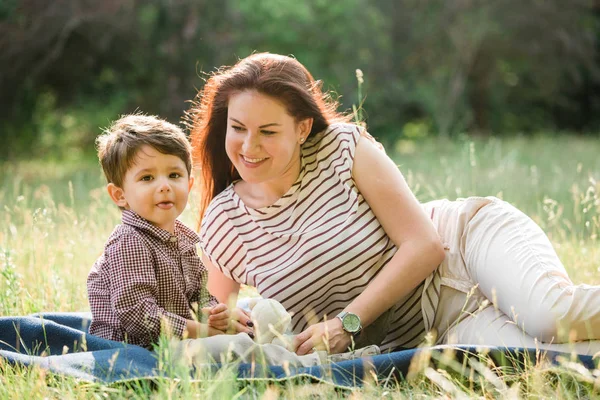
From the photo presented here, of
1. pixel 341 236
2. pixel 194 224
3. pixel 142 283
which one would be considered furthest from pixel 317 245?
pixel 194 224

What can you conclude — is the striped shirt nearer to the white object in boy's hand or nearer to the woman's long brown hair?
the woman's long brown hair

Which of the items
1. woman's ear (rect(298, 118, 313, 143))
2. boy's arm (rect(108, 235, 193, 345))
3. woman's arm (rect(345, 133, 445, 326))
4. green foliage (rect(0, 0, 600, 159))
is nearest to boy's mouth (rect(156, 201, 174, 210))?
boy's arm (rect(108, 235, 193, 345))

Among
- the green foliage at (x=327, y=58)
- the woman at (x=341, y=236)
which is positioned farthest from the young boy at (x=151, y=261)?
the green foliage at (x=327, y=58)

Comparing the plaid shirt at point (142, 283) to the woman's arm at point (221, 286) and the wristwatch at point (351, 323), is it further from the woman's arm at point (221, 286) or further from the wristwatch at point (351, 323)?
the wristwatch at point (351, 323)

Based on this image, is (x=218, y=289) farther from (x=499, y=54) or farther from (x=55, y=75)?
(x=499, y=54)

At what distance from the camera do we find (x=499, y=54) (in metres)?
15.3

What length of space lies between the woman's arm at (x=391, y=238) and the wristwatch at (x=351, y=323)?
22 mm

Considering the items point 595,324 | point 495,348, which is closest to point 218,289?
point 495,348

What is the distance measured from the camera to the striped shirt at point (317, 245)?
3230 millimetres

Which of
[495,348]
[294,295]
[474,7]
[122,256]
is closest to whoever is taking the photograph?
[495,348]

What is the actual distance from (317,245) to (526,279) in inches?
33.3

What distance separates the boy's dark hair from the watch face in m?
0.90

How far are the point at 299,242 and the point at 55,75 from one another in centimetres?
1106

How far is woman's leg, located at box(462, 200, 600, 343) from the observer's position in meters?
2.79
